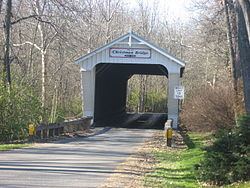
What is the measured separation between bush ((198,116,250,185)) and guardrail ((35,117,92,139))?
1233 cm

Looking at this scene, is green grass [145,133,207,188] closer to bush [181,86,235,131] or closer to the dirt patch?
the dirt patch

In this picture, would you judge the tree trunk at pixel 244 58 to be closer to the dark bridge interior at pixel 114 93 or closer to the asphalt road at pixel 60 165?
the asphalt road at pixel 60 165

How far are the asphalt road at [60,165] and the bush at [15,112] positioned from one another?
4268mm

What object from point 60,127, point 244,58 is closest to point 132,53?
point 60,127

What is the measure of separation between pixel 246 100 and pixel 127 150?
5.60 m

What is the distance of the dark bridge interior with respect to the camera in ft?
124

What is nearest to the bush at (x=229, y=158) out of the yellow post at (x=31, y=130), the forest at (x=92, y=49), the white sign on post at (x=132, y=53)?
the forest at (x=92, y=49)

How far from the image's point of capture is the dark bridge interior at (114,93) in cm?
3781

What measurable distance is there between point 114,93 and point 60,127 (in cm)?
2056

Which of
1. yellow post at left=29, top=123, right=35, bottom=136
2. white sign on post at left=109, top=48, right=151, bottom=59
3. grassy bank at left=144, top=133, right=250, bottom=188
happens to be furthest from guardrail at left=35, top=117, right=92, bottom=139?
grassy bank at left=144, top=133, right=250, bottom=188

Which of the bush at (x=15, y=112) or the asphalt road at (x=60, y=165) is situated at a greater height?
the bush at (x=15, y=112)

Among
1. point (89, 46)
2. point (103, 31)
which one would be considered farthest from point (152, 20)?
point (89, 46)

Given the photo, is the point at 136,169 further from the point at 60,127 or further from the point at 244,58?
the point at 60,127

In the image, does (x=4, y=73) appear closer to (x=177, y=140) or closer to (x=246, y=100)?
(x=177, y=140)
